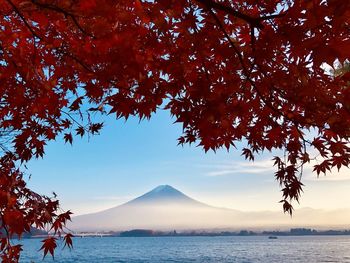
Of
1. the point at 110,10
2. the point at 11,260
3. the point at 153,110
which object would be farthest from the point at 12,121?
the point at 110,10

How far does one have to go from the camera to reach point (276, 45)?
4082 millimetres

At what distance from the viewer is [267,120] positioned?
603 centimetres

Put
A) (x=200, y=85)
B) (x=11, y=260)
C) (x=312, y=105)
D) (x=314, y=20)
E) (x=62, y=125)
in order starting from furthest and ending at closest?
(x=62, y=125) → (x=11, y=260) → (x=312, y=105) → (x=200, y=85) → (x=314, y=20)

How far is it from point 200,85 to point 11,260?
18.2ft

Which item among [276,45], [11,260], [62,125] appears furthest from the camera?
[62,125]

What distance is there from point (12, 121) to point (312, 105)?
562cm

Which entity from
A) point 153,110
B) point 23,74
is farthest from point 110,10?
point 23,74

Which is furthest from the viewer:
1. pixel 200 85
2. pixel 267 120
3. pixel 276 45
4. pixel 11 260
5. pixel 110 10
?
pixel 11 260

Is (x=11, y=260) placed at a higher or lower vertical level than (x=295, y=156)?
lower

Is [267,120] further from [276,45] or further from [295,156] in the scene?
[276,45]

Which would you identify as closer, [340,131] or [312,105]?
[340,131]

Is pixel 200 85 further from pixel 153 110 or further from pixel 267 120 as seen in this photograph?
pixel 267 120

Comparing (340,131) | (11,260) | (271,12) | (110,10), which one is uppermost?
(271,12)

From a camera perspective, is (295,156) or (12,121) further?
(12,121)
